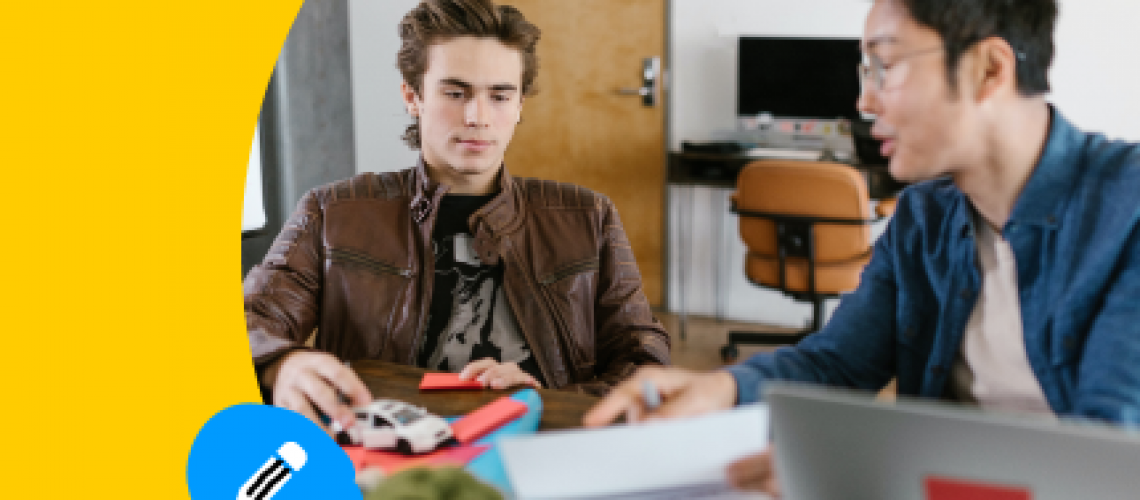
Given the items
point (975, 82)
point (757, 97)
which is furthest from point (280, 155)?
point (975, 82)

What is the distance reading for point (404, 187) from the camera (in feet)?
4.79

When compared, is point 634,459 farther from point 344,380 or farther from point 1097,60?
point 1097,60

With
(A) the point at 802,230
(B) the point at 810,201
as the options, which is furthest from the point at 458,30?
(A) the point at 802,230

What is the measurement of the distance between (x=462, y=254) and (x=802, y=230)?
4.33ft

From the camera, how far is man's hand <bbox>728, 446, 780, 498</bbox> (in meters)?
0.87

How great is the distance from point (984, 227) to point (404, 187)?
83 cm

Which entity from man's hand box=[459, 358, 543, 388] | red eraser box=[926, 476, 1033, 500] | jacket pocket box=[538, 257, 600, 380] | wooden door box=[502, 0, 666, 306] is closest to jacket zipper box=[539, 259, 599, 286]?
jacket pocket box=[538, 257, 600, 380]

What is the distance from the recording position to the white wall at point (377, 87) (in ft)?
4.74

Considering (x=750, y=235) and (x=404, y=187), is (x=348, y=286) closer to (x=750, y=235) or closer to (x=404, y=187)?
(x=404, y=187)

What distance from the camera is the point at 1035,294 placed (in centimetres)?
102

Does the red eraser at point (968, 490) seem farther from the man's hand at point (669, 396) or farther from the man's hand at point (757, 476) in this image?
the man's hand at point (669, 396)

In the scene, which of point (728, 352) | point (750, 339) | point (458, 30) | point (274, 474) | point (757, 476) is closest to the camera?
point (757, 476)

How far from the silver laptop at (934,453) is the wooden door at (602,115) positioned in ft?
2.54

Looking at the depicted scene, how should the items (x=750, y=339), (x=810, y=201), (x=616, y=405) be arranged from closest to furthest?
(x=616, y=405) < (x=750, y=339) < (x=810, y=201)
